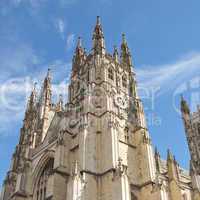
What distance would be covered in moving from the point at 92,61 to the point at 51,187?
15.0 meters

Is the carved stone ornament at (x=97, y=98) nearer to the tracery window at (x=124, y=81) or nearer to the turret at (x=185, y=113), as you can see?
the tracery window at (x=124, y=81)

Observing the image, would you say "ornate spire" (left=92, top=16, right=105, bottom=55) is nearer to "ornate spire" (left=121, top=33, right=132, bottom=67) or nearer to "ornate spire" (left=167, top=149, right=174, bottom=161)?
"ornate spire" (left=121, top=33, right=132, bottom=67)

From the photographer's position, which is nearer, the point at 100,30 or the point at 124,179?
the point at 124,179

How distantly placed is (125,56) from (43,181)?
18.8 meters

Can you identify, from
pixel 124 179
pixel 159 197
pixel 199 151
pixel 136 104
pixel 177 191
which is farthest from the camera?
pixel 199 151

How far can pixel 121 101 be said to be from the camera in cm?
3391

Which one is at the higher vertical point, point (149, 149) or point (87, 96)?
point (87, 96)

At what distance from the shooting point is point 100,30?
134 ft

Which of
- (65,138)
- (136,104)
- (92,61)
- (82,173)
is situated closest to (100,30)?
(92,61)

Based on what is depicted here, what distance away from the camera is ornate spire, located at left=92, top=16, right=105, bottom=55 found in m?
37.0

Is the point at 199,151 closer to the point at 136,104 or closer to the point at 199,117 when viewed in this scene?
the point at 199,117

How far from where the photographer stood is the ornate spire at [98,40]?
37031 millimetres

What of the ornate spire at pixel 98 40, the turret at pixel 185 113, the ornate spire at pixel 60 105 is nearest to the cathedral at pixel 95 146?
the ornate spire at pixel 98 40

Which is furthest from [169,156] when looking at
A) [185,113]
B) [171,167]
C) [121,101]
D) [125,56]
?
[185,113]
